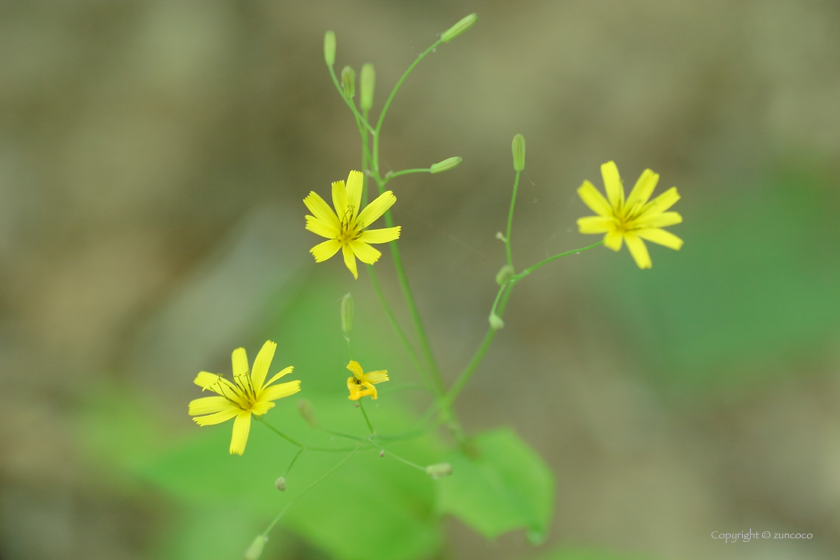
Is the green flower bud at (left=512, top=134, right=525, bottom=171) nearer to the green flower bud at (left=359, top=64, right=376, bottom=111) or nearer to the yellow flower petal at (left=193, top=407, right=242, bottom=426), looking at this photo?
the green flower bud at (left=359, top=64, right=376, bottom=111)

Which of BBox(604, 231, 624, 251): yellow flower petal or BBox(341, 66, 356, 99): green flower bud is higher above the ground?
BBox(341, 66, 356, 99): green flower bud

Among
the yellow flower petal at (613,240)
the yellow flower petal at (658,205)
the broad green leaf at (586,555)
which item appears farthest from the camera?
the broad green leaf at (586,555)

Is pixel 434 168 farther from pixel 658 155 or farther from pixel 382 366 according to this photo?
pixel 658 155

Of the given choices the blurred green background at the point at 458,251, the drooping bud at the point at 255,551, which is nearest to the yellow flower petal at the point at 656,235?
the drooping bud at the point at 255,551

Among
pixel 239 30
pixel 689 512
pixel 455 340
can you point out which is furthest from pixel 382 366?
pixel 239 30

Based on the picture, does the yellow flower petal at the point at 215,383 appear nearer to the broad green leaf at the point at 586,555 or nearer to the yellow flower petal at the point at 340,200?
the yellow flower petal at the point at 340,200

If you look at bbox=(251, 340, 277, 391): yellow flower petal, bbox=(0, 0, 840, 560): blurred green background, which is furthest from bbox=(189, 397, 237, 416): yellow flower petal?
bbox=(0, 0, 840, 560): blurred green background
